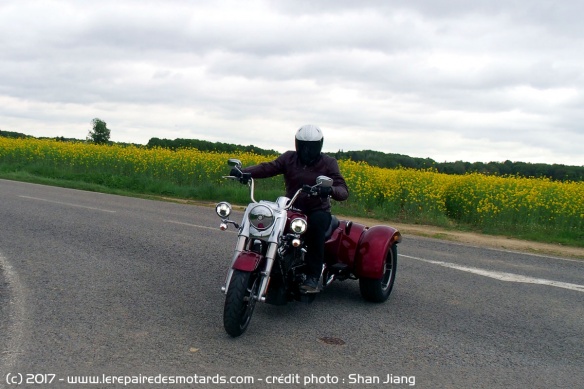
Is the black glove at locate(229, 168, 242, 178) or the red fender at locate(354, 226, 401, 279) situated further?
the red fender at locate(354, 226, 401, 279)

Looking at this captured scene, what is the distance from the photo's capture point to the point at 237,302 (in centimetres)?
557

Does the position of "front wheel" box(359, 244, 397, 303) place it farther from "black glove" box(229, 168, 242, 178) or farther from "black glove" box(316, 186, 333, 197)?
"black glove" box(229, 168, 242, 178)

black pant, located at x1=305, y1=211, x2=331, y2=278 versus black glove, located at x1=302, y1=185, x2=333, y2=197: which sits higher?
black glove, located at x1=302, y1=185, x2=333, y2=197

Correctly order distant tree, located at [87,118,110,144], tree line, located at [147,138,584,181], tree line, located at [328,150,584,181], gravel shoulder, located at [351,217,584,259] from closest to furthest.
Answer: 1. gravel shoulder, located at [351,217,584,259]
2. tree line, located at [147,138,584,181]
3. tree line, located at [328,150,584,181]
4. distant tree, located at [87,118,110,144]

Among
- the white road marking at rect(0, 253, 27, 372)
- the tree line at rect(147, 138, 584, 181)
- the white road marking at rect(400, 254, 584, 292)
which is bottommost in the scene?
the white road marking at rect(0, 253, 27, 372)

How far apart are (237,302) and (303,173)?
6.00 feet

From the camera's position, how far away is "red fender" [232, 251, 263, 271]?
564 cm

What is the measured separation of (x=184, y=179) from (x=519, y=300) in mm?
18751

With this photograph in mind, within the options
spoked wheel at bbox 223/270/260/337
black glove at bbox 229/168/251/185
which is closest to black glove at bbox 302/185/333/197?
black glove at bbox 229/168/251/185

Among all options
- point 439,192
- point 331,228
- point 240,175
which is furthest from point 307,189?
point 439,192

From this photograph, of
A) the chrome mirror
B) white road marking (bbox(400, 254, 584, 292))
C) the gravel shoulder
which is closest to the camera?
the chrome mirror

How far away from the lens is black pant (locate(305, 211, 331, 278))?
6547 mm

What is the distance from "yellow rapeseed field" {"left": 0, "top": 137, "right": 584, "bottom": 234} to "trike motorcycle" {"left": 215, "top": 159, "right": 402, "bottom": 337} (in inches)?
453

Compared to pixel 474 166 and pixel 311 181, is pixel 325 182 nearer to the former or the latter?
pixel 311 181
